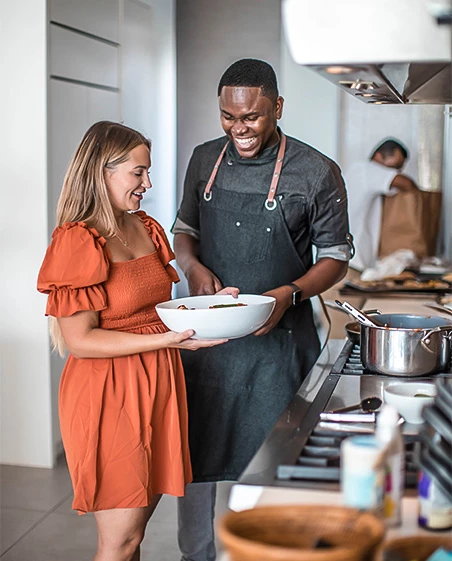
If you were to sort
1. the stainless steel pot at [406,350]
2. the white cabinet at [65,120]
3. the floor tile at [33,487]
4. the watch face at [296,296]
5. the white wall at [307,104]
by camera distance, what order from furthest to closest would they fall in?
the white wall at [307,104] < the white cabinet at [65,120] < the floor tile at [33,487] < the watch face at [296,296] < the stainless steel pot at [406,350]

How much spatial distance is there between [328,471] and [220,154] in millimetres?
1537

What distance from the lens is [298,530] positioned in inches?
38.4

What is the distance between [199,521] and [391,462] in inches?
69.8

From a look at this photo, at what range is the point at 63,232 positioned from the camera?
207cm

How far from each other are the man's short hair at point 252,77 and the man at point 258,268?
2.5 inches

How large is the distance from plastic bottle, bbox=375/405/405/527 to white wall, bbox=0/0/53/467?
2847 mm

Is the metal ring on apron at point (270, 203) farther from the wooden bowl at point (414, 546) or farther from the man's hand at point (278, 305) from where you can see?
the wooden bowl at point (414, 546)

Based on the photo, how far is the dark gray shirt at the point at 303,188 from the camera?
2553mm

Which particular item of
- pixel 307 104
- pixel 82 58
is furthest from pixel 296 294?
pixel 307 104

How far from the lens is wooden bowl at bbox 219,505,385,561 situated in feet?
3.02

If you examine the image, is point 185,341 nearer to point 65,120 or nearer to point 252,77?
point 252,77

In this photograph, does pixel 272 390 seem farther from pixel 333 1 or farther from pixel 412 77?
pixel 333 1

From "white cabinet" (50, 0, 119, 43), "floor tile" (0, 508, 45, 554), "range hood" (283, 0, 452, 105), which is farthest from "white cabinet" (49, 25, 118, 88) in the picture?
"range hood" (283, 0, 452, 105)

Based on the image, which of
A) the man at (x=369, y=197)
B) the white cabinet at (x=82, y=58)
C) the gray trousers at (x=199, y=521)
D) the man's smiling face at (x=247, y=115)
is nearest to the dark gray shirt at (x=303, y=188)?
the man's smiling face at (x=247, y=115)
